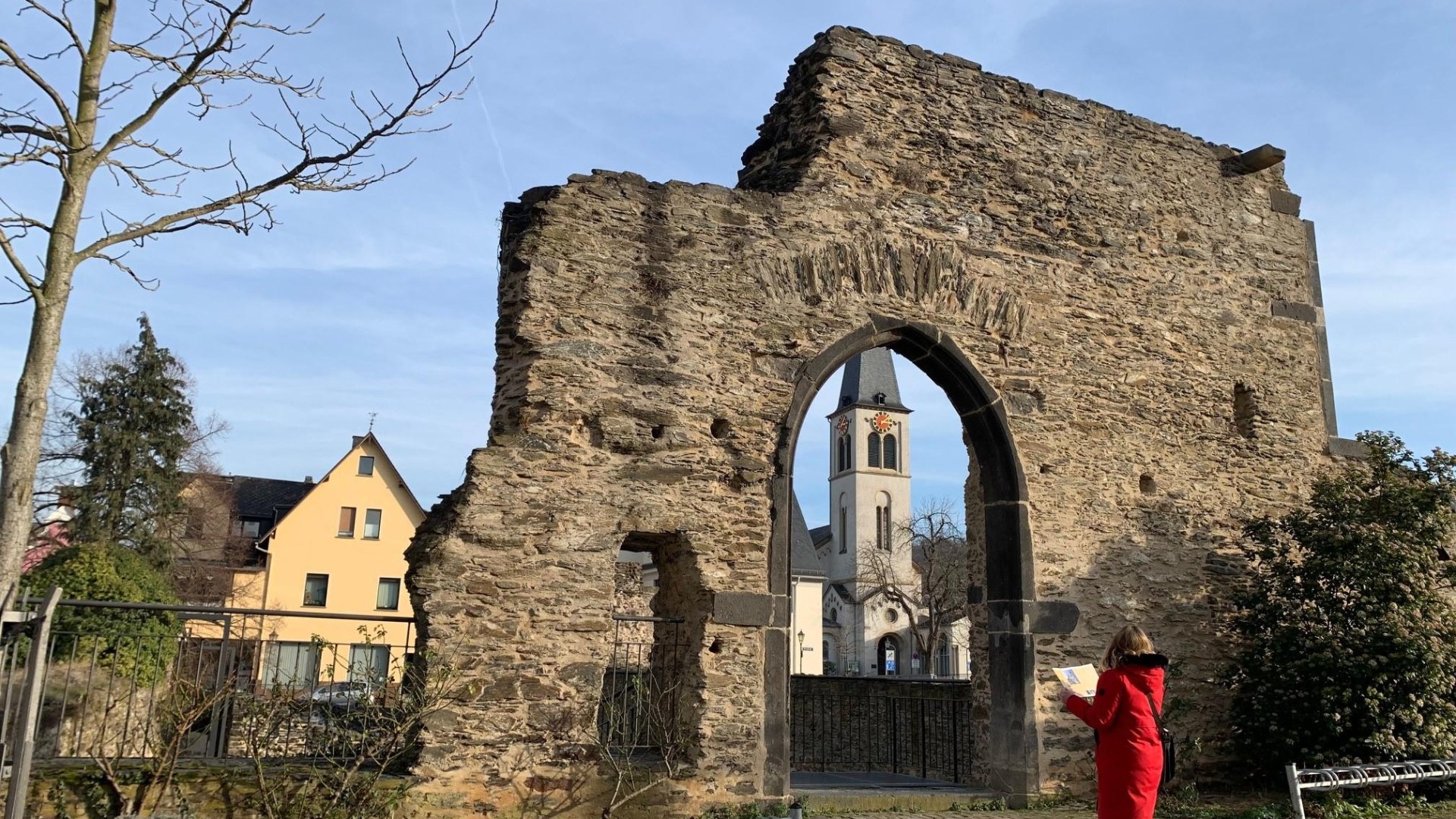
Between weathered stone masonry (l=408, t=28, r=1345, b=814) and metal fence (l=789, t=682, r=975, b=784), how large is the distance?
7.68 ft

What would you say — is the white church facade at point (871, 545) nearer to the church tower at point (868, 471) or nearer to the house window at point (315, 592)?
the church tower at point (868, 471)

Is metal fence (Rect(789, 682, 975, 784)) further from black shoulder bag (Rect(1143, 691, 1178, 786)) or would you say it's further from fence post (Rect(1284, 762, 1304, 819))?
black shoulder bag (Rect(1143, 691, 1178, 786))

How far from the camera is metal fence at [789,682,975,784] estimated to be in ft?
35.6

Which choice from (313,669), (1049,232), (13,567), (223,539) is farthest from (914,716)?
(223,539)

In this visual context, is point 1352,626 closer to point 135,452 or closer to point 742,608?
point 742,608

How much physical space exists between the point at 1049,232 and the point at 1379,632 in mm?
3991

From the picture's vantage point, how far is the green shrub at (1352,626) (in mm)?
8172

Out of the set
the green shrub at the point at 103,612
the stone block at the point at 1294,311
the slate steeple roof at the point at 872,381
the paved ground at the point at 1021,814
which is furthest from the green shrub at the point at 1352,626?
the slate steeple roof at the point at 872,381

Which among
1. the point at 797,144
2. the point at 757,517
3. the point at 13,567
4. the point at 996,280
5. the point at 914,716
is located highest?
the point at 797,144

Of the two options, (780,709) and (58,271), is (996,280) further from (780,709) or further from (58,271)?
(58,271)

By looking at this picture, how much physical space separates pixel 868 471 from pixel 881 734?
165 ft

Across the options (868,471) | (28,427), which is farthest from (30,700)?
(868,471)

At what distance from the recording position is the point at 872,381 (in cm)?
6362

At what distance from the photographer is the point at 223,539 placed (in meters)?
31.4
